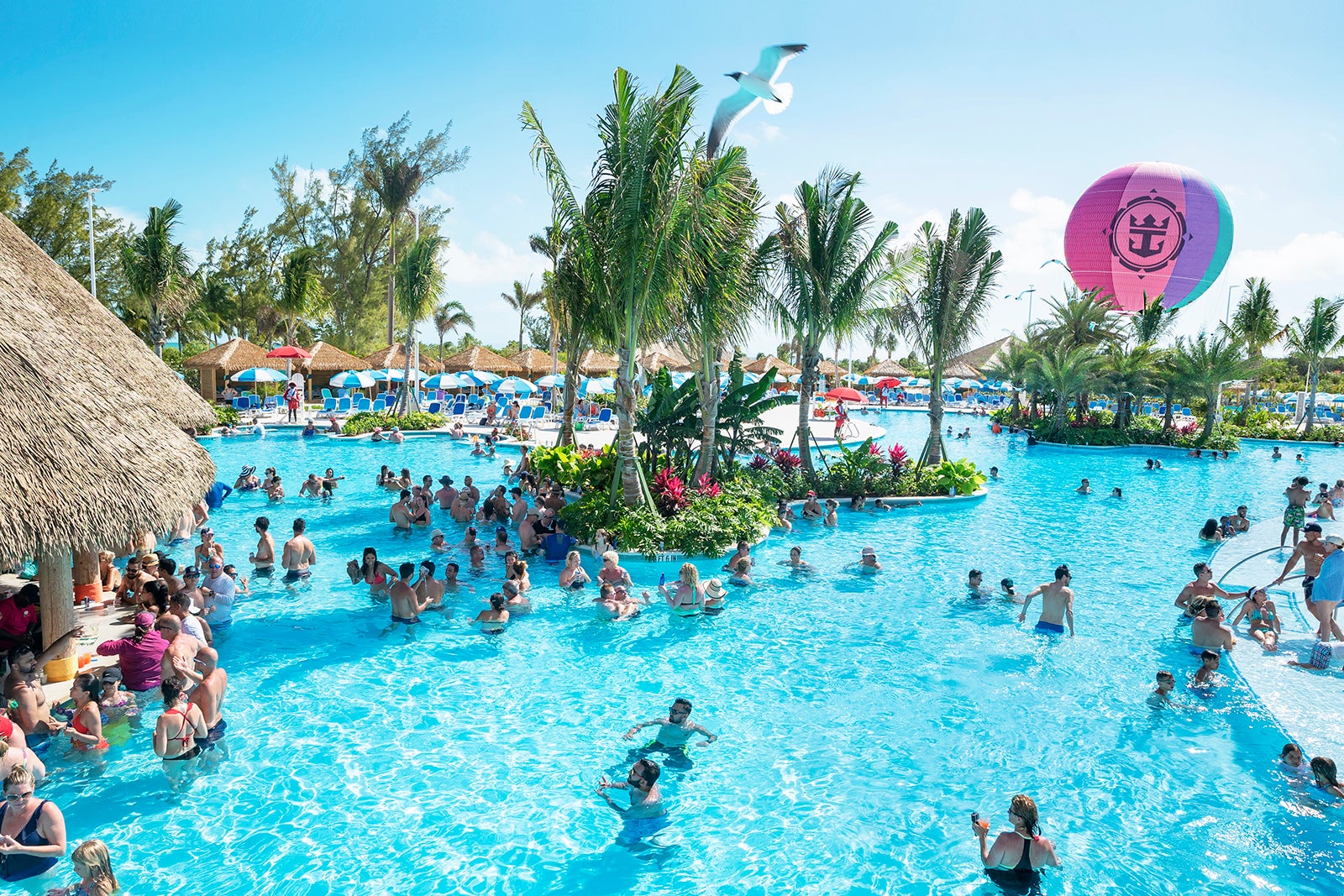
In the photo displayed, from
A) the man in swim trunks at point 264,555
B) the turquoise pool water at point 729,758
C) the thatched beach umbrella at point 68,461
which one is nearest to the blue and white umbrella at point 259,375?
the man in swim trunks at point 264,555

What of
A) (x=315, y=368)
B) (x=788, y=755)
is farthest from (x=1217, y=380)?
(x=315, y=368)

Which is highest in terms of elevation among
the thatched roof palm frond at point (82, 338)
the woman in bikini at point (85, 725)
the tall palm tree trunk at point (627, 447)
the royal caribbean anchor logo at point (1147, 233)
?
the royal caribbean anchor logo at point (1147, 233)

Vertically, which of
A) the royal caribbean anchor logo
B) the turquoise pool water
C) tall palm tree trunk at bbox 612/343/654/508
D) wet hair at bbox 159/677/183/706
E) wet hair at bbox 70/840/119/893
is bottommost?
the turquoise pool water

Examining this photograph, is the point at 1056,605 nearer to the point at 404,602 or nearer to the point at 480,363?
the point at 404,602

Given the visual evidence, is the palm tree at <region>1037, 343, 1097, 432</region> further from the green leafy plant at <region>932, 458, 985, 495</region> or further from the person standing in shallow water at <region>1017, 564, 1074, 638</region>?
the person standing in shallow water at <region>1017, 564, 1074, 638</region>

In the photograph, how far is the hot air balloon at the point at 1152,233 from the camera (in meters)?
35.4

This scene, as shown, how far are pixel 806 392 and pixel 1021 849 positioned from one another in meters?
13.7

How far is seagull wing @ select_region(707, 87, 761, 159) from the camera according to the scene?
1570cm

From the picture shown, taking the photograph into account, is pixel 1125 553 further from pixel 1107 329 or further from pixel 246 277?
pixel 246 277

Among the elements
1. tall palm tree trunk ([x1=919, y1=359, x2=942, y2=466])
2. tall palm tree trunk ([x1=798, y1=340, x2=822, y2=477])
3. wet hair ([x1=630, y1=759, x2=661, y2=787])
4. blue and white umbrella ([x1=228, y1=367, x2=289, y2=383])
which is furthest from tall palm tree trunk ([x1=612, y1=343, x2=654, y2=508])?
blue and white umbrella ([x1=228, y1=367, x2=289, y2=383])

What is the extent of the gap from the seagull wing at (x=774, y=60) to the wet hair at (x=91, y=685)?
13915 millimetres

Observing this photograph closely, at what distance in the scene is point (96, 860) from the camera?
5.12m

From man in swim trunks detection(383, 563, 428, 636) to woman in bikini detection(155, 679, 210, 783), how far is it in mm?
3558

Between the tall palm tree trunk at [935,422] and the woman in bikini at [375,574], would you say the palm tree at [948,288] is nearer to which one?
the tall palm tree trunk at [935,422]
